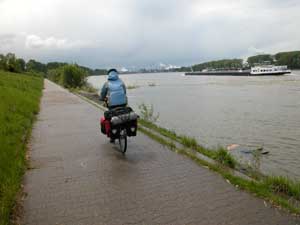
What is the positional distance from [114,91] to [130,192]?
3.14 m

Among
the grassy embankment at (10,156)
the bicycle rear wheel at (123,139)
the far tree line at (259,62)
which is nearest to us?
the grassy embankment at (10,156)

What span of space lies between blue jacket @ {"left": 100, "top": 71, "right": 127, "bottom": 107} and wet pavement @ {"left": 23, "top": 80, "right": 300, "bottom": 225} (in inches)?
47.6

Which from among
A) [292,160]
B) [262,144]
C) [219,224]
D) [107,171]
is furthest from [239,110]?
[219,224]

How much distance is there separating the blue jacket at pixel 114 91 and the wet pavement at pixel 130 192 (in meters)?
1.21

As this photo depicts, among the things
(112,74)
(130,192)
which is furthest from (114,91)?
(130,192)

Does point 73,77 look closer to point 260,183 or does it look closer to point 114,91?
point 114,91

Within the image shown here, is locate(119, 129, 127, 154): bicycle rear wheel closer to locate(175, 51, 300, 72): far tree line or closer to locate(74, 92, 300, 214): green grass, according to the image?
locate(74, 92, 300, 214): green grass

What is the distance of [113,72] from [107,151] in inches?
74.7

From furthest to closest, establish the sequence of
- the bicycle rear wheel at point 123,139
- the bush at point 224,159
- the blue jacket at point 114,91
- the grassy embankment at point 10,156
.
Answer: the blue jacket at point 114,91 → the bicycle rear wheel at point 123,139 → the bush at point 224,159 → the grassy embankment at point 10,156

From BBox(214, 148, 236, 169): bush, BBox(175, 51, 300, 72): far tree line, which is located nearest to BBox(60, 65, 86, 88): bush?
BBox(214, 148, 236, 169): bush

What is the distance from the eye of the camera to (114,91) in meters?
7.59

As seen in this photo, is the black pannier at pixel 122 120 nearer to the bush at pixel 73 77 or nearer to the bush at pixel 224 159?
the bush at pixel 224 159

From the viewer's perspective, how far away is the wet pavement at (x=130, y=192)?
413 centimetres

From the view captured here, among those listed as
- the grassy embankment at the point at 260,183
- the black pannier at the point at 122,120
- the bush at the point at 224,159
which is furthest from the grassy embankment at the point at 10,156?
the bush at the point at 224,159
